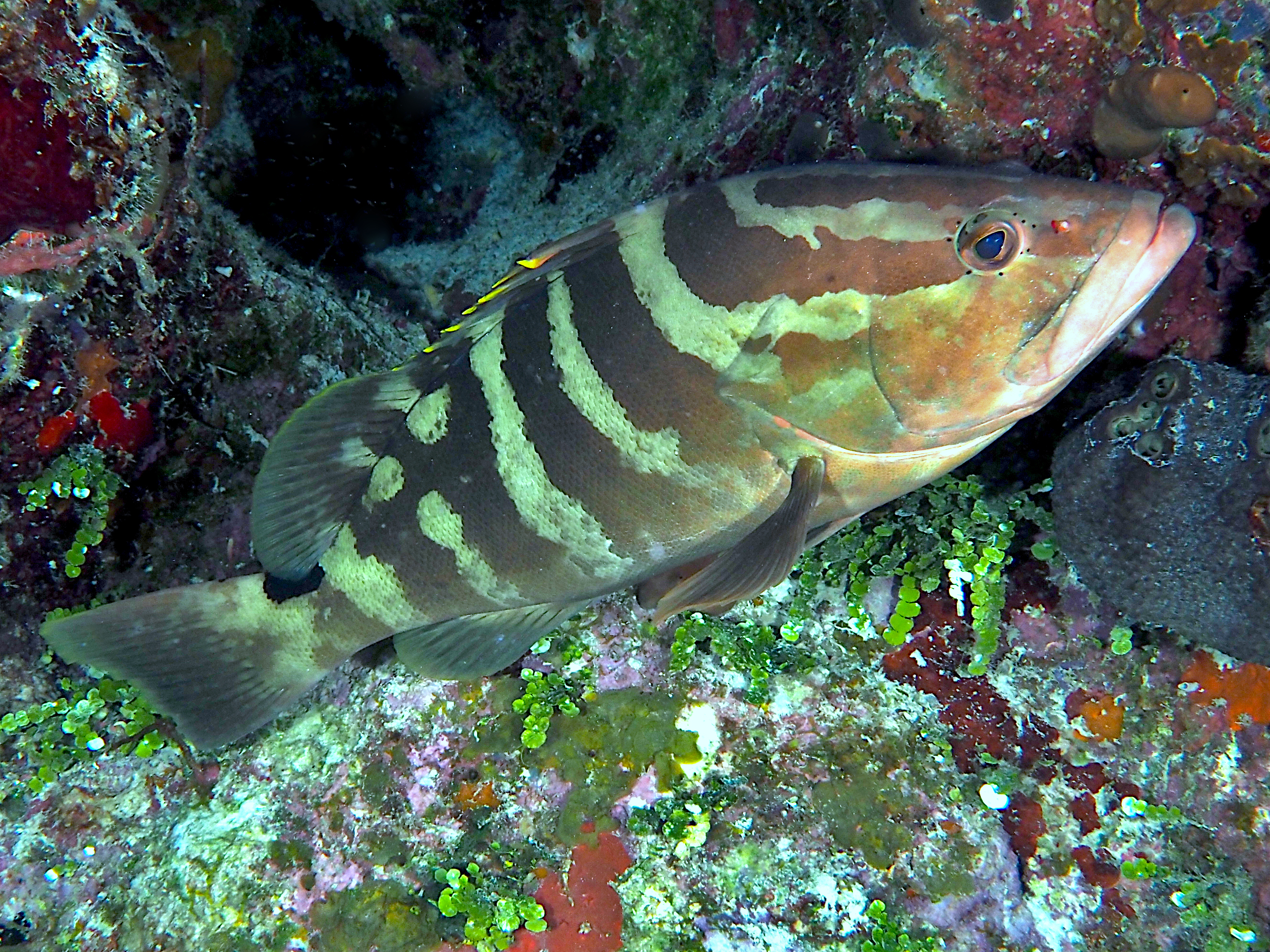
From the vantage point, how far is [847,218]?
217cm

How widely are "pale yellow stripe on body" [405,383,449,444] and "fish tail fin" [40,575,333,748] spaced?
2.57 feet

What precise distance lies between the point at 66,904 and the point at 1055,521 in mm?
4033

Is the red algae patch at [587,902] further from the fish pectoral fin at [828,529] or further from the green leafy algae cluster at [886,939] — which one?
the fish pectoral fin at [828,529]

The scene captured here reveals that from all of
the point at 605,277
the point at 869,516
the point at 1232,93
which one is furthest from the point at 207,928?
the point at 1232,93

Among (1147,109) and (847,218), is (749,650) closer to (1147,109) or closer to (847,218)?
(847,218)

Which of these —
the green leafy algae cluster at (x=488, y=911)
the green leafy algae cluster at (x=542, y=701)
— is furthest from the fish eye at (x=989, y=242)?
the green leafy algae cluster at (x=488, y=911)

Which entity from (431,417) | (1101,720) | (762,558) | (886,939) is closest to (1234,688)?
(1101,720)

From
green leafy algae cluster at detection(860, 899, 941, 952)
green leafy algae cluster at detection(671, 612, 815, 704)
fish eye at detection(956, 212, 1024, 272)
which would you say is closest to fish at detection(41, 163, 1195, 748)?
fish eye at detection(956, 212, 1024, 272)

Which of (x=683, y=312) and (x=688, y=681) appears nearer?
(x=683, y=312)

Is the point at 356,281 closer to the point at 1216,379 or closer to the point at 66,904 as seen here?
the point at 66,904

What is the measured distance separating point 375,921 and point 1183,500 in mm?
3019

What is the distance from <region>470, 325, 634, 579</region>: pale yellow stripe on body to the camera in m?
2.45

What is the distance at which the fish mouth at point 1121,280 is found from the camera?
1.95m

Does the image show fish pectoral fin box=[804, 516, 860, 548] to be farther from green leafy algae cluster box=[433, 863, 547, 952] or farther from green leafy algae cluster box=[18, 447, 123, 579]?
green leafy algae cluster box=[18, 447, 123, 579]
